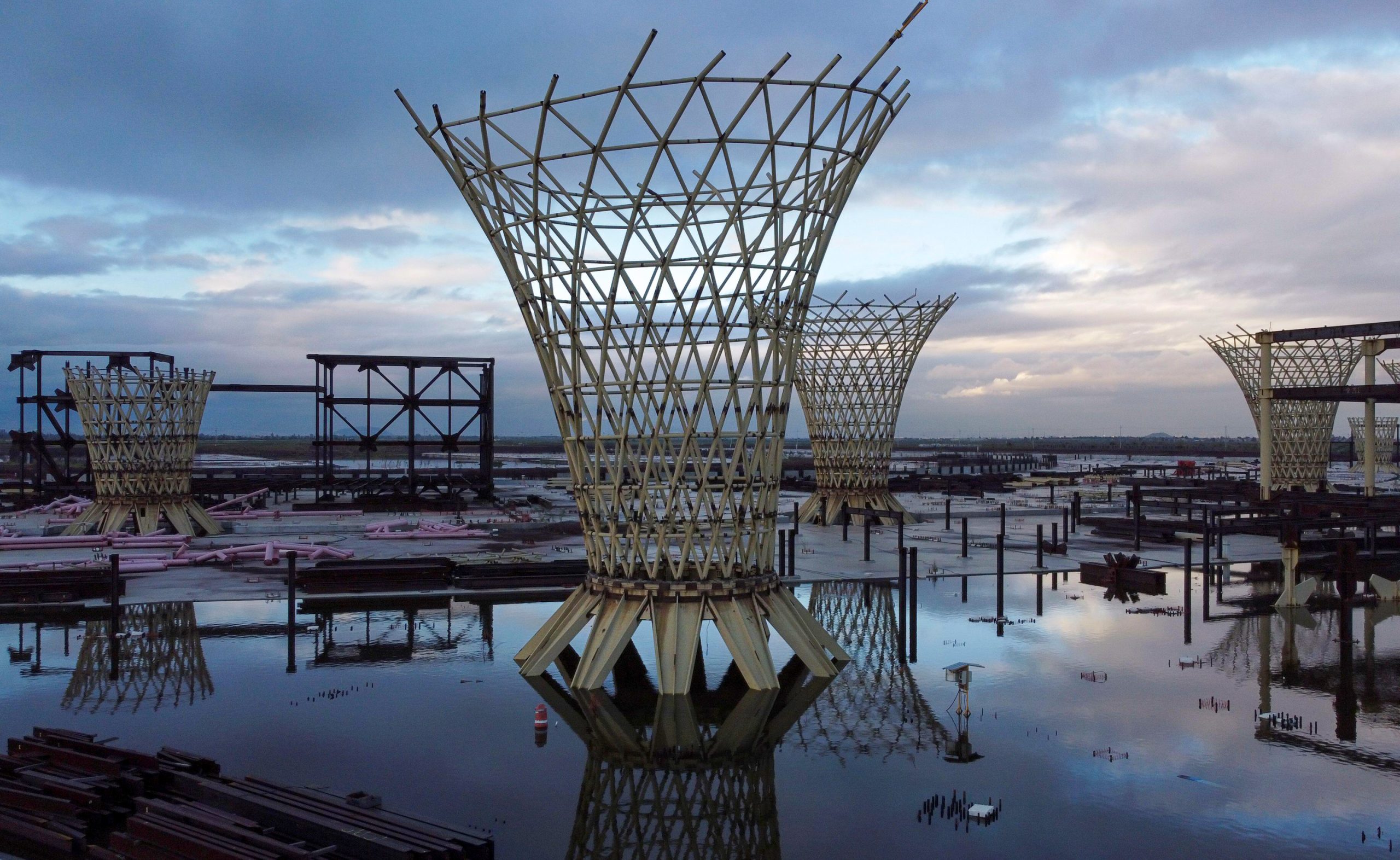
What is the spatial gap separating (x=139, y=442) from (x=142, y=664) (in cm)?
2717

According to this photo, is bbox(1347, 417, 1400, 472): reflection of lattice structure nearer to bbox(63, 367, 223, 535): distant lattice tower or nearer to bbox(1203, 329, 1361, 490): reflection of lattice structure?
bbox(1203, 329, 1361, 490): reflection of lattice structure

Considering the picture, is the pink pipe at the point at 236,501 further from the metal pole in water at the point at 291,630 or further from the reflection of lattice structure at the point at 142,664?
the metal pole in water at the point at 291,630

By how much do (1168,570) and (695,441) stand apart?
27785mm

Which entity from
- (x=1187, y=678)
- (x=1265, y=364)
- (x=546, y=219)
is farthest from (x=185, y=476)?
(x=1265, y=364)

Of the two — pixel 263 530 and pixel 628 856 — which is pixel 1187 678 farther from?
pixel 263 530

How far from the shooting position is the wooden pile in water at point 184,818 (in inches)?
460

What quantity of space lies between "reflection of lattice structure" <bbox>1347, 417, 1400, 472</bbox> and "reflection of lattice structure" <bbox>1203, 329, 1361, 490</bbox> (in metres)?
56.0

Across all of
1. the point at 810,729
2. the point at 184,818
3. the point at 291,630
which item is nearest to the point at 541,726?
the point at 810,729

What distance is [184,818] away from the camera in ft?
40.4

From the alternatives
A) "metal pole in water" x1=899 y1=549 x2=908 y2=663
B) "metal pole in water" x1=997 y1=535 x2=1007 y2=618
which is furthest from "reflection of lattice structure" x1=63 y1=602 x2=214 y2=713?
"metal pole in water" x1=997 y1=535 x2=1007 y2=618

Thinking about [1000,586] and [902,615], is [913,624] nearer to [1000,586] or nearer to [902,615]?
[902,615]

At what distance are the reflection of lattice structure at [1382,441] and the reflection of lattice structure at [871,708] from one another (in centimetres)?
10602

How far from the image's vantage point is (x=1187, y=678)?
21.8 m

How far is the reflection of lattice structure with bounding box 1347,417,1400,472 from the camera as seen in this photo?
111m
